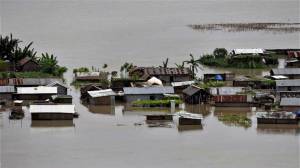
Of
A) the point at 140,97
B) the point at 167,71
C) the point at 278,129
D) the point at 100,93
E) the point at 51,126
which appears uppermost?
the point at 167,71

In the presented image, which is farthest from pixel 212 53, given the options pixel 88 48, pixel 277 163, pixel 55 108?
pixel 277 163

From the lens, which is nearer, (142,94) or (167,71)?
(142,94)

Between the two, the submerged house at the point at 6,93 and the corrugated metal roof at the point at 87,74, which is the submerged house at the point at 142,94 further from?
the submerged house at the point at 6,93

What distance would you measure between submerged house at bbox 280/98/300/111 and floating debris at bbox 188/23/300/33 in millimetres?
18955

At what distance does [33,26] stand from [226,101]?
2320cm

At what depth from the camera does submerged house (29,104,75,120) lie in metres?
20.8

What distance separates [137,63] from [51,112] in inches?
385

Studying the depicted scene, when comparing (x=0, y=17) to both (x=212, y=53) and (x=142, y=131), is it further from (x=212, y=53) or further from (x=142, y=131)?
(x=142, y=131)

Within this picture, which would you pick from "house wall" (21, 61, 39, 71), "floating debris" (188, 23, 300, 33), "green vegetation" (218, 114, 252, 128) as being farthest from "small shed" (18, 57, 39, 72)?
"floating debris" (188, 23, 300, 33)

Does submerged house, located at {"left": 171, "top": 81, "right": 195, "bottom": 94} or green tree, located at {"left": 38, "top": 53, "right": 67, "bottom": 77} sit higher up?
green tree, located at {"left": 38, "top": 53, "right": 67, "bottom": 77}

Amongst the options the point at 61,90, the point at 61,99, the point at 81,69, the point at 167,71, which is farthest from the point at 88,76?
the point at 61,99

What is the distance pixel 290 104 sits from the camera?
21875 millimetres

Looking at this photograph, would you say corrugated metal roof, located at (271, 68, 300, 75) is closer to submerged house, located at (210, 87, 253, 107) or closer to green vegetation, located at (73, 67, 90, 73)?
submerged house, located at (210, 87, 253, 107)

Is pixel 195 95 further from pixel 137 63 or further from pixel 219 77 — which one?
pixel 137 63
